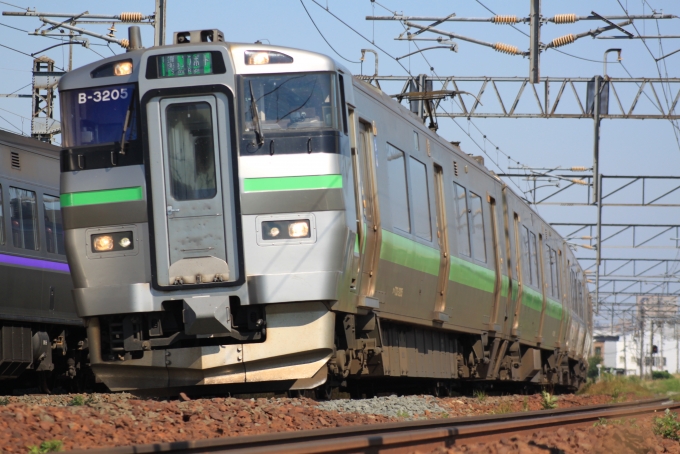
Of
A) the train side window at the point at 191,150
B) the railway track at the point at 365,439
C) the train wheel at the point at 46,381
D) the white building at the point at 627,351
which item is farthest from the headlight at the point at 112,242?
the white building at the point at 627,351

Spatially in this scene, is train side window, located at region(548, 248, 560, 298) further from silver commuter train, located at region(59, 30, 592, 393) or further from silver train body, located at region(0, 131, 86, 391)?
silver commuter train, located at region(59, 30, 592, 393)

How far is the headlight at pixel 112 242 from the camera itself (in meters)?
9.12

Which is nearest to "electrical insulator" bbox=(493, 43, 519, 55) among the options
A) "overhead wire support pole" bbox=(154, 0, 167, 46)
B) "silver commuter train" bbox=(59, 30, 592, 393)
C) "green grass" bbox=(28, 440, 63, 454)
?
"overhead wire support pole" bbox=(154, 0, 167, 46)

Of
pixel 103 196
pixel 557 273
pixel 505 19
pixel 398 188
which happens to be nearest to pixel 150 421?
pixel 103 196

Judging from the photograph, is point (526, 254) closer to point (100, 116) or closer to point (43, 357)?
point (43, 357)

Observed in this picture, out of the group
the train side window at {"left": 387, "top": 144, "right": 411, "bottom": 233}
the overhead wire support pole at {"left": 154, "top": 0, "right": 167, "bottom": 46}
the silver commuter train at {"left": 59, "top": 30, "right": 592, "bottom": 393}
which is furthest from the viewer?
the overhead wire support pole at {"left": 154, "top": 0, "right": 167, "bottom": 46}

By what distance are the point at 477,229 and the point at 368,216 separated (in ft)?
16.0

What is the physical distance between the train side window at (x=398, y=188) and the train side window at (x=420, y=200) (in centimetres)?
28

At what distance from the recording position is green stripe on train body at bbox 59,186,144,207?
9117 millimetres

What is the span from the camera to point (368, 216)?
33.0 ft

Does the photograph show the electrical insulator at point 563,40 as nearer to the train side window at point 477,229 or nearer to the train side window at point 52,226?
the train side window at point 477,229

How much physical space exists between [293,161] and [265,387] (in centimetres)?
208

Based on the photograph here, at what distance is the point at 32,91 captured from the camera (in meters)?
26.6

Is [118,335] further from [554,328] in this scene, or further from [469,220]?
[554,328]
